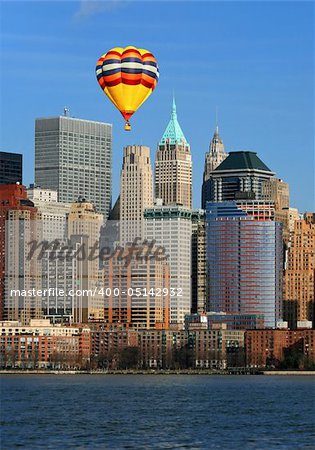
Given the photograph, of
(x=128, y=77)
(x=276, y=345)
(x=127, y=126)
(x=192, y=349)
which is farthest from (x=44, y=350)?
(x=127, y=126)

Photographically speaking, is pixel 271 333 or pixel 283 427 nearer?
pixel 283 427

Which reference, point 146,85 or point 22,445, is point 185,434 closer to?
point 22,445

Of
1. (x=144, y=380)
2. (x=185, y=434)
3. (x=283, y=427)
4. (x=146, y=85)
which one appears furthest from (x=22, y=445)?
(x=144, y=380)

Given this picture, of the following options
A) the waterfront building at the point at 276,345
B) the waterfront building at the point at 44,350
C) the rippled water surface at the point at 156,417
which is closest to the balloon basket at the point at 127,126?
the rippled water surface at the point at 156,417

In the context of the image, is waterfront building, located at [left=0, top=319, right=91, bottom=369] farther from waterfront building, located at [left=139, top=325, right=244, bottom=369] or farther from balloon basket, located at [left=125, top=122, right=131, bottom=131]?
balloon basket, located at [left=125, top=122, right=131, bottom=131]

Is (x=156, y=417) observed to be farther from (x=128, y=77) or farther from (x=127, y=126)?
(x=128, y=77)

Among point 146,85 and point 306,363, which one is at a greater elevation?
point 146,85

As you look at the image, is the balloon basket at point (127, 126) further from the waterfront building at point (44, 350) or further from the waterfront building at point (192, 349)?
the waterfront building at point (44, 350)
